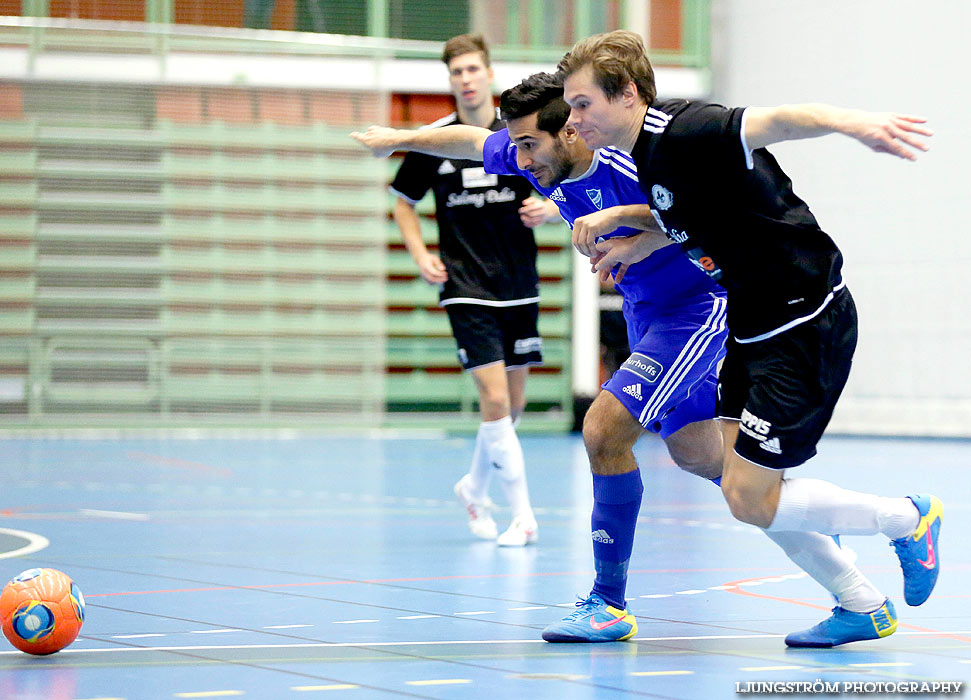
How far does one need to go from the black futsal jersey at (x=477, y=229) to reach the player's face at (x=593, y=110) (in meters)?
3.21

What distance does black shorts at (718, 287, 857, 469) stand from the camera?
382cm

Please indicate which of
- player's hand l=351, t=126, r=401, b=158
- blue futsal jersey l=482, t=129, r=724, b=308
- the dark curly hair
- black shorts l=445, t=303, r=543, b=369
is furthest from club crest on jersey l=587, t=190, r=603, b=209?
black shorts l=445, t=303, r=543, b=369

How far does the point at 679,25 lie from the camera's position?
18.3 m

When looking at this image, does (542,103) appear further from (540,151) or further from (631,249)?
(631,249)

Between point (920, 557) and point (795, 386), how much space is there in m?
0.67

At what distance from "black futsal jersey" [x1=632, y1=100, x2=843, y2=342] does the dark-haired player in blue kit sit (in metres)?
0.26

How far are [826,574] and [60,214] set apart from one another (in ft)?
47.7

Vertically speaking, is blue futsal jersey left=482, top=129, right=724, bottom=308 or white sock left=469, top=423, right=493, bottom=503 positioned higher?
blue futsal jersey left=482, top=129, right=724, bottom=308

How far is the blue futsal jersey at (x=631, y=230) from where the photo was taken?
4.44m

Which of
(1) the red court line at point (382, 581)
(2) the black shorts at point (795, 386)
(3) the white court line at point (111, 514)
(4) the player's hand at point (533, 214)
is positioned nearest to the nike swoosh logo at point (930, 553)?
A: (2) the black shorts at point (795, 386)

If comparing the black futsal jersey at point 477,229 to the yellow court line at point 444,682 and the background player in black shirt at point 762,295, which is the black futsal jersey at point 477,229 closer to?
the background player in black shirt at point 762,295

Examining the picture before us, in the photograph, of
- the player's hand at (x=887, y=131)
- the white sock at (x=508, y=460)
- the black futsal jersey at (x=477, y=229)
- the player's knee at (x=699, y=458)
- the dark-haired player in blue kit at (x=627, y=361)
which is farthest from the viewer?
the black futsal jersey at (x=477, y=229)

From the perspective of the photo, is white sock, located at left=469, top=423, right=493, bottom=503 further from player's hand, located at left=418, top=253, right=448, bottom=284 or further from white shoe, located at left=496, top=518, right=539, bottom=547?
player's hand, located at left=418, top=253, right=448, bottom=284

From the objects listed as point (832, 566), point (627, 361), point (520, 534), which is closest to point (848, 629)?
point (832, 566)
